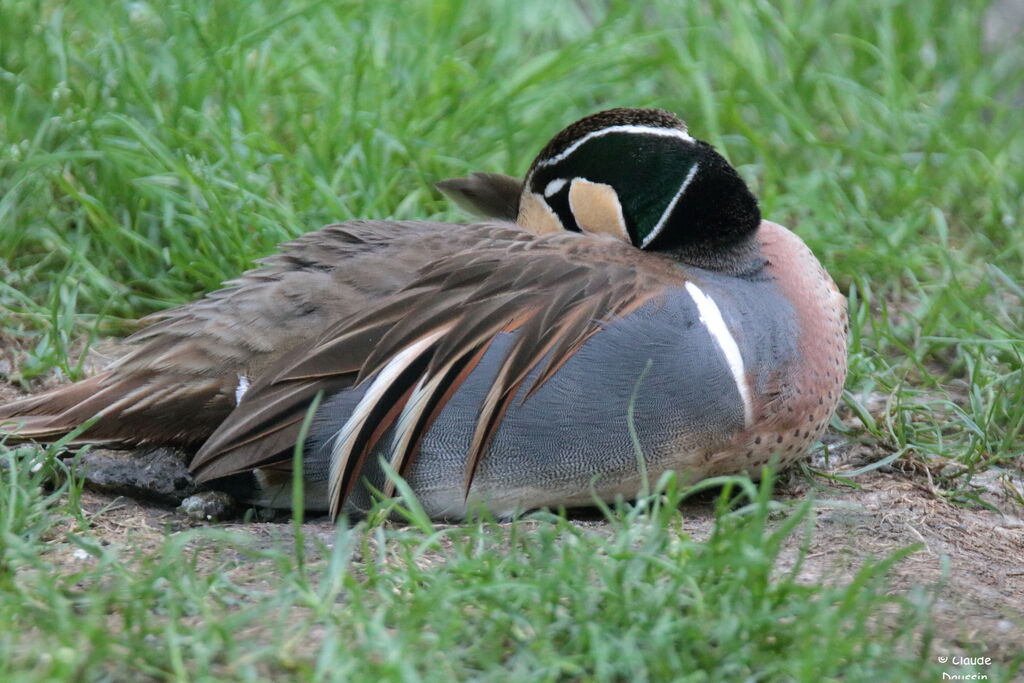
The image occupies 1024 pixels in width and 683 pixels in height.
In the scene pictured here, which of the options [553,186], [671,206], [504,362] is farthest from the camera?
Answer: [553,186]

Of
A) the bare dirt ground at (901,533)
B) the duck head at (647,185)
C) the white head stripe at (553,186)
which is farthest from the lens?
the white head stripe at (553,186)

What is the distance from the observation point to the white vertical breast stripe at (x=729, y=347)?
3.34m

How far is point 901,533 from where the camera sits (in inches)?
131

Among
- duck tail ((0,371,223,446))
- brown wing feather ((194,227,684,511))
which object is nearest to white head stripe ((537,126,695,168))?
brown wing feather ((194,227,684,511))

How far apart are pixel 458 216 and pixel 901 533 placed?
79.4 inches

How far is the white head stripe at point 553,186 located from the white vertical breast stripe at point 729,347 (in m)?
0.65

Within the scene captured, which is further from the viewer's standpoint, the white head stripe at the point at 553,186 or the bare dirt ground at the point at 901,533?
the white head stripe at the point at 553,186

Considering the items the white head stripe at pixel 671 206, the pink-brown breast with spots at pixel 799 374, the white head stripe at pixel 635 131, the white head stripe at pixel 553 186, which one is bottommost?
the pink-brown breast with spots at pixel 799 374

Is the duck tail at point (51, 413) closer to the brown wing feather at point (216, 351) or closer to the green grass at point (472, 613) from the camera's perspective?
the brown wing feather at point (216, 351)

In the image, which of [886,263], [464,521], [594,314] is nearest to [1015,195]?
[886,263]

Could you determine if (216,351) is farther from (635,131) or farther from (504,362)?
(635,131)

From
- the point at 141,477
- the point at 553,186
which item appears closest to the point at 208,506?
the point at 141,477

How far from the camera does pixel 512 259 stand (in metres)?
3.47

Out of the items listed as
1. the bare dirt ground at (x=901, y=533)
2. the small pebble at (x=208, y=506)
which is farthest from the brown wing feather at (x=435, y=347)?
the bare dirt ground at (x=901, y=533)
